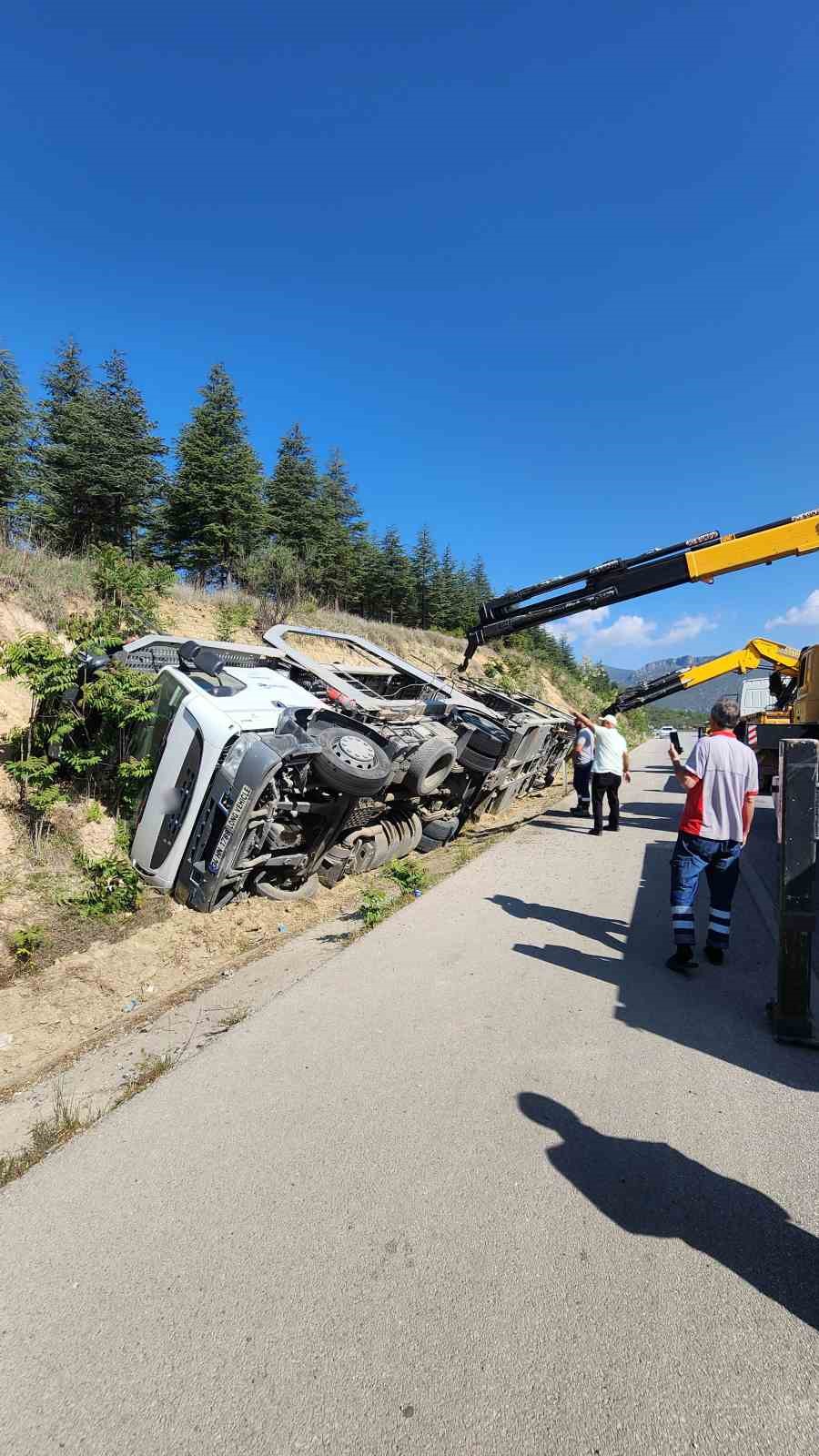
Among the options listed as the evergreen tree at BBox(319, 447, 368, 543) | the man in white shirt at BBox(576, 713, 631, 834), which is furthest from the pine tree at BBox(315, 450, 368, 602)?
the man in white shirt at BBox(576, 713, 631, 834)

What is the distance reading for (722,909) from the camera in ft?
13.6

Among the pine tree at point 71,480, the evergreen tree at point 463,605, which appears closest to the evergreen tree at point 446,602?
the evergreen tree at point 463,605

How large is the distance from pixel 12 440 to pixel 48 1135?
21876 millimetres

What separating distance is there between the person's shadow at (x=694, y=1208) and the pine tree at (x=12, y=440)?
19447 millimetres

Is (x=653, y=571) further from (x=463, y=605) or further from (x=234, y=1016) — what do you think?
(x=463, y=605)

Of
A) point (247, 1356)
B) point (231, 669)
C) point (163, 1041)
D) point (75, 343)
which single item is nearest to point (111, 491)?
point (75, 343)

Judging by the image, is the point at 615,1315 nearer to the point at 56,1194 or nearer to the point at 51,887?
the point at 56,1194

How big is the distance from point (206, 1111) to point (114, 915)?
299 cm

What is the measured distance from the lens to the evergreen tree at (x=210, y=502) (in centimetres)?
2109

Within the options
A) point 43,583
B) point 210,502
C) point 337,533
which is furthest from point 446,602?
point 43,583

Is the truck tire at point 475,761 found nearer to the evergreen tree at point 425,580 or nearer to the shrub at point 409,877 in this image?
the shrub at point 409,877

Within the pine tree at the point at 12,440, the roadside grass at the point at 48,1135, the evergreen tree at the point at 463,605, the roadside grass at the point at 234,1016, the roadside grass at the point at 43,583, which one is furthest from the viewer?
the evergreen tree at the point at 463,605

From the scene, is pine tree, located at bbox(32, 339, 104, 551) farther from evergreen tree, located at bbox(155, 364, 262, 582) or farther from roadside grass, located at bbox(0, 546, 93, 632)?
roadside grass, located at bbox(0, 546, 93, 632)

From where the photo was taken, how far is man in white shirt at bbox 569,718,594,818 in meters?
10.0
